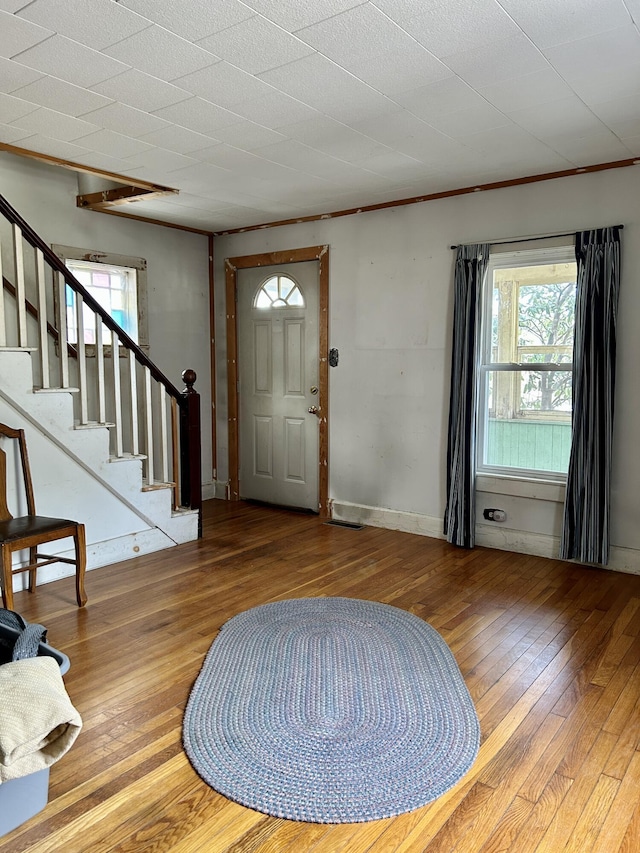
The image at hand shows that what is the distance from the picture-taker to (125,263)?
A: 210 inches

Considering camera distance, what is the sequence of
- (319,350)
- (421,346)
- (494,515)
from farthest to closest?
1. (319,350)
2. (421,346)
3. (494,515)

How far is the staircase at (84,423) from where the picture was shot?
3.73 meters

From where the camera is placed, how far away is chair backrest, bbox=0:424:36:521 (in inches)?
141

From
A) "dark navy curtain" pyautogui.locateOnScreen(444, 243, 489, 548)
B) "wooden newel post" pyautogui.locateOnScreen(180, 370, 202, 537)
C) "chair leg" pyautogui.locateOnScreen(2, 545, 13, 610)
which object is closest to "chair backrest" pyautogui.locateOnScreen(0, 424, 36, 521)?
"chair leg" pyautogui.locateOnScreen(2, 545, 13, 610)

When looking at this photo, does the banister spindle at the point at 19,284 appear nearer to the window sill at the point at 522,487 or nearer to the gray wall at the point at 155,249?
the gray wall at the point at 155,249

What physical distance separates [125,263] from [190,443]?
1.76 m

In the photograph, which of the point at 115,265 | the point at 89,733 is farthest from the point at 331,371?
the point at 89,733

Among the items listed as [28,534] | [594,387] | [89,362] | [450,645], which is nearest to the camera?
[450,645]

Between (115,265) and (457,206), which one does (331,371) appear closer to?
(457,206)

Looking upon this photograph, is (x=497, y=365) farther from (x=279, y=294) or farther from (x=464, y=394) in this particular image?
(x=279, y=294)

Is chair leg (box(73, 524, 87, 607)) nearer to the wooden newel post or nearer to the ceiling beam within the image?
the wooden newel post

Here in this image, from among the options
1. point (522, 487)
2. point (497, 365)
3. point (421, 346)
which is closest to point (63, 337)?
point (421, 346)

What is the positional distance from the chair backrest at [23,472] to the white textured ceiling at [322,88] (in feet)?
5.45

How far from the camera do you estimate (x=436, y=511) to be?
16.2 ft
